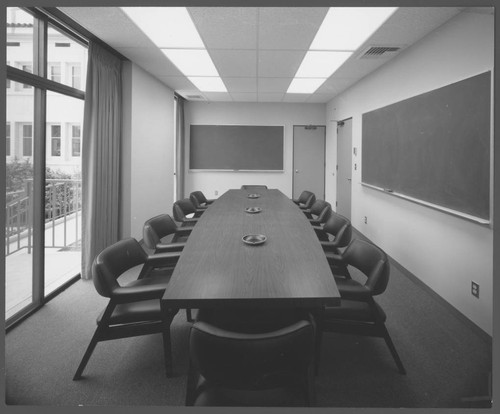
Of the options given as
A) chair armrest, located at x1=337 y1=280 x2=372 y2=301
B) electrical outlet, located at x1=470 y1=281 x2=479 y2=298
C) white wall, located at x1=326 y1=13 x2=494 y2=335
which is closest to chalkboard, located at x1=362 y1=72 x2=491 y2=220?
white wall, located at x1=326 y1=13 x2=494 y2=335

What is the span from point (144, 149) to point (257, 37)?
2.28 metres

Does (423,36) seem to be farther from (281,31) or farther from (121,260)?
(121,260)

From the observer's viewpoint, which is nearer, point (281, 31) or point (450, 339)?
point (450, 339)

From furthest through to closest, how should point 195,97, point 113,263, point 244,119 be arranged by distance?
point 244,119 → point 195,97 → point 113,263

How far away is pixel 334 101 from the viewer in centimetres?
683

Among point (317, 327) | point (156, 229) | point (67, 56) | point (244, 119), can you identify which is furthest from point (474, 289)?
point (244, 119)

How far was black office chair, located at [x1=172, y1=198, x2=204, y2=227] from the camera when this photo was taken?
3434 millimetres

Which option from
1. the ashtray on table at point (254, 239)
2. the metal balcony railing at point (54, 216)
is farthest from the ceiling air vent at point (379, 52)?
the metal balcony railing at point (54, 216)

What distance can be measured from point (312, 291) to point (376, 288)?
1.81 feet

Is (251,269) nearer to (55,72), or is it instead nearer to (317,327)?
(317,327)

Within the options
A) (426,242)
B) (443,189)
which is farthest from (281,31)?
(426,242)

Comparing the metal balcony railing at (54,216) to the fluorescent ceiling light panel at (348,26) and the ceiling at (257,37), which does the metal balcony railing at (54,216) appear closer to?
the ceiling at (257,37)

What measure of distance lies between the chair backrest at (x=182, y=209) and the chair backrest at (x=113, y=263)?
4.54 feet

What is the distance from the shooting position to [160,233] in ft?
9.32
